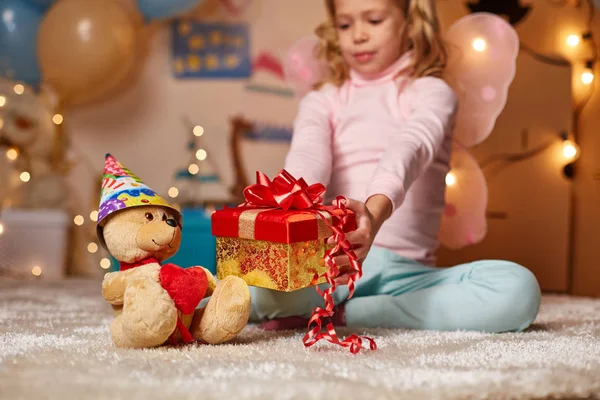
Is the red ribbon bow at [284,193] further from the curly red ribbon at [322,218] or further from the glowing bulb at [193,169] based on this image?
the glowing bulb at [193,169]

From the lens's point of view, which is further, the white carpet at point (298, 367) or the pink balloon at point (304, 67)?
the pink balloon at point (304, 67)

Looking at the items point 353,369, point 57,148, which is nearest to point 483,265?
point 353,369

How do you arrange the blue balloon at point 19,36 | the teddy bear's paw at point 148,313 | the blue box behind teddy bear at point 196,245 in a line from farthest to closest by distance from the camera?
the blue balloon at point 19,36
the blue box behind teddy bear at point 196,245
the teddy bear's paw at point 148,313

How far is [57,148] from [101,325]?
128 centimetres

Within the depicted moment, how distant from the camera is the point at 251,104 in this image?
244 cm

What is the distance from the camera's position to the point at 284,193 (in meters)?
0.92

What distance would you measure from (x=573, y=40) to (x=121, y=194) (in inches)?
53.3

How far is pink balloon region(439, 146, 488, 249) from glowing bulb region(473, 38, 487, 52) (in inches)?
8.2

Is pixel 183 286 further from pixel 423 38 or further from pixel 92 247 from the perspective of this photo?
pixel 92 247

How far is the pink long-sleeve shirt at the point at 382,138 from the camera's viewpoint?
1271 mm

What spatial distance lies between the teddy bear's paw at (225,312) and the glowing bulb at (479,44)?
799mm

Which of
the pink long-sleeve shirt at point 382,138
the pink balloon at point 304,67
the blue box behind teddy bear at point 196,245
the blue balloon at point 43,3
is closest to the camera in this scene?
the pink long-sleeve shirt at point 382,138

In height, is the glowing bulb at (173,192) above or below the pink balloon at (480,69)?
below

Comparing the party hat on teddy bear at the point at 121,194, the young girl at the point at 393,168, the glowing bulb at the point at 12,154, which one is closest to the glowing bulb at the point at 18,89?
the glowing bulb at the point at 12,154
